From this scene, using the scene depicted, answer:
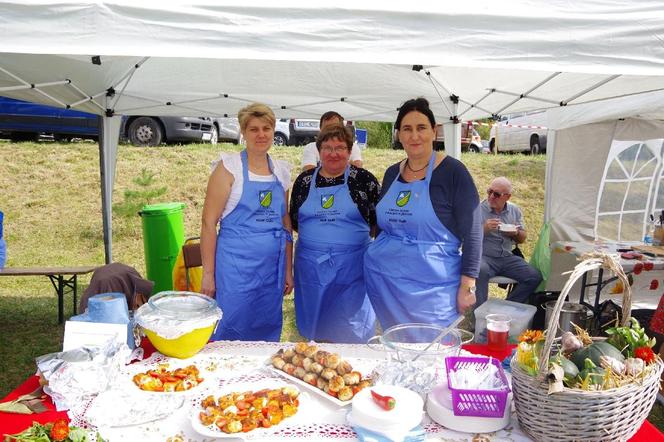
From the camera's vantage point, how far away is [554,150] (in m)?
5.48

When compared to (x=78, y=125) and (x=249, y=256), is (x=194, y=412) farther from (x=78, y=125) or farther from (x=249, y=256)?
(x=78, y=125)

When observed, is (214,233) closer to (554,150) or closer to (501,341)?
(501,341)

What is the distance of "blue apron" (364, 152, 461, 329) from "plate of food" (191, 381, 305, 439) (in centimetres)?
96

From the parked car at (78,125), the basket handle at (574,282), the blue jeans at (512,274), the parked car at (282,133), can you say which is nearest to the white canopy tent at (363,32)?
the basket handle at (574,282)

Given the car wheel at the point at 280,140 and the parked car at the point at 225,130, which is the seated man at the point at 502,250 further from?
the car wheel at the point at 280,140

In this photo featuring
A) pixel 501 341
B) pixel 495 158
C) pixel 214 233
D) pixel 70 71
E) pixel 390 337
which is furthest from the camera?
pixel 495 158

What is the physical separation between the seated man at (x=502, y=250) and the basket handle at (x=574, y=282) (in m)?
3.04

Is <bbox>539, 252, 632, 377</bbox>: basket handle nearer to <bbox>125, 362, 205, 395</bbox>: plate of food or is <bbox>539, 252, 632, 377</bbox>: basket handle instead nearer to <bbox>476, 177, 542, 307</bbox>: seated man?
<bbox>125, 362, 205, 395</bbox>: plate of food

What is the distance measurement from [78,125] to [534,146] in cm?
1071

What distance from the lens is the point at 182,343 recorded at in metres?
1.86

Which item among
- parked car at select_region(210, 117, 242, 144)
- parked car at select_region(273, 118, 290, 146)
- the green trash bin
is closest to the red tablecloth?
the green trash bin

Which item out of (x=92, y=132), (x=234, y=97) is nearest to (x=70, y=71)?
(x=234, y=97)

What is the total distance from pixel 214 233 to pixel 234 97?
2519mm

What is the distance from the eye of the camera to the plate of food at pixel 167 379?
1654mm
